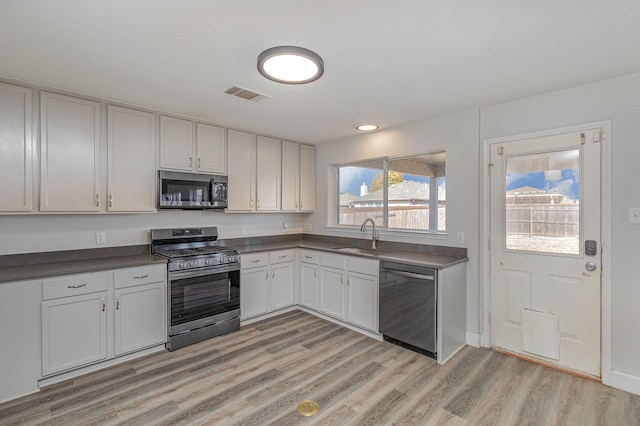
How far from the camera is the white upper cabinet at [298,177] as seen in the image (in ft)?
14.9

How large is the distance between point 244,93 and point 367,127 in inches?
65.4

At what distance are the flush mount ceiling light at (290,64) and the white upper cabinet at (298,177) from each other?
7.38 feet

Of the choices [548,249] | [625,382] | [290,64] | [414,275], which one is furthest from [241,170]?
[625,382]

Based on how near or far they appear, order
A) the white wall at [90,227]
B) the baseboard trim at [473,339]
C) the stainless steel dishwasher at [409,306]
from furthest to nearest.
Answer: the baseboard trim at [473,339] < the stainless steel dishwasher at [409,306] < the white wall at [90,227]

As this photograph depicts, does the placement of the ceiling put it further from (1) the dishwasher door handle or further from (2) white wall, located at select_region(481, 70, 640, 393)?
(1) the dishwasher door handle

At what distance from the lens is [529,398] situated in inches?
92.4

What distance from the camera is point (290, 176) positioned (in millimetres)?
4594

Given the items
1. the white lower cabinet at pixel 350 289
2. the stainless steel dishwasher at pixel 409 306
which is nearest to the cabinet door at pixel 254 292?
the white lower cabinet at pixel 350 289

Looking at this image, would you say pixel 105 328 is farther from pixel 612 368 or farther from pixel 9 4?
pixel 612 368

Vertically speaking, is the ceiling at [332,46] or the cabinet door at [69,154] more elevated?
the ceiling at [332,46]

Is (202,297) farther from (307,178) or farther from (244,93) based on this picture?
(307,178)

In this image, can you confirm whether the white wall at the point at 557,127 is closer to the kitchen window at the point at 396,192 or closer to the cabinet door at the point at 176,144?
the kitchen window at the point at 396,192

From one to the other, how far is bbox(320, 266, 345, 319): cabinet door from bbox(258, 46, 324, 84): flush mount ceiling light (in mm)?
2305

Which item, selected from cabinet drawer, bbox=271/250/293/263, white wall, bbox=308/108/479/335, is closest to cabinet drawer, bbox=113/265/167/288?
cabinet drawer, bbox=271/250/293/263
